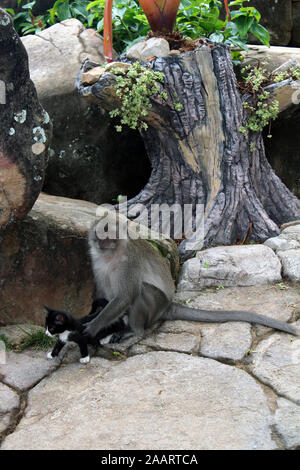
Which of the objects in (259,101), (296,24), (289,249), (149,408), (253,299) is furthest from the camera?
(296,24)

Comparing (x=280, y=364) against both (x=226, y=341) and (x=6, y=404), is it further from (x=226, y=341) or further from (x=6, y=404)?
(x=6, y=404)

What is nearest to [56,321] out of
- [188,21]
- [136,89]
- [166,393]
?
[166,393]

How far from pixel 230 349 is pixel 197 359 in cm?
24

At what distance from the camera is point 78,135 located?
17.9 feet

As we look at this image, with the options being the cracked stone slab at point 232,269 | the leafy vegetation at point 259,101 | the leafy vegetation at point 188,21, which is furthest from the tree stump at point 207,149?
the leafy vegetation at point 188,21

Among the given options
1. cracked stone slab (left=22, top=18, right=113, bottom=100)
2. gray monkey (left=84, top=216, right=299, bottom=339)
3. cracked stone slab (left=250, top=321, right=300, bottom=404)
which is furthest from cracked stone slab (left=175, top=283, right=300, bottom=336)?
cracked stone slab (left=22, top=18, right=113, bottom=100)

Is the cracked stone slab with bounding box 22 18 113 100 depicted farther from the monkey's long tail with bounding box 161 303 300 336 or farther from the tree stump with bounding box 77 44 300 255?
the monkey's long tail with bounding box 161 303 300 336

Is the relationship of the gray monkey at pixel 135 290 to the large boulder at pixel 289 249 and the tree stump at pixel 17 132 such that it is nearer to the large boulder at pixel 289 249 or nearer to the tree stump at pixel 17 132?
the tree stump at pixel 17 132

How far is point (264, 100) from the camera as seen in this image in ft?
16.9

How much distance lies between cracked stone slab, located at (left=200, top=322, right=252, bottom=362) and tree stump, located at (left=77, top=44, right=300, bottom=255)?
1.32 m

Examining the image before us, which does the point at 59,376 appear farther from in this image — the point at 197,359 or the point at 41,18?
the point at 41,18

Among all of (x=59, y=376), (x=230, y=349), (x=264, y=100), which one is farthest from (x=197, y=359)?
(x=264, y=100)

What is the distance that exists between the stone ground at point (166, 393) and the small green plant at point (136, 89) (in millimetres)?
1948

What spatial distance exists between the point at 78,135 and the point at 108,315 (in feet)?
8.84
